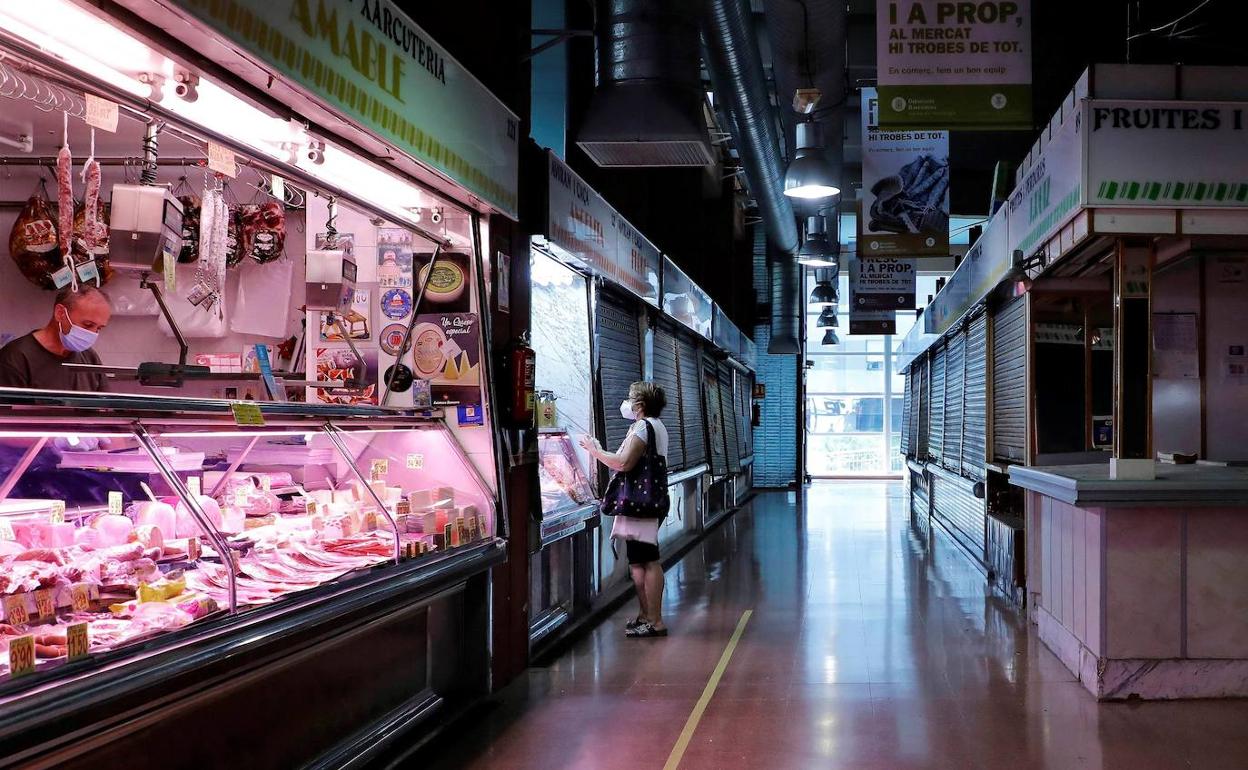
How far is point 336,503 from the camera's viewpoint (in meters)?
4.66

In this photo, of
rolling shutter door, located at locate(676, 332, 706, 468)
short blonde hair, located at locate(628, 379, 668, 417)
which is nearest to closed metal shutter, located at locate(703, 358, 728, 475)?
rolling shutter door, located at locate(676, 332, 706, 468)

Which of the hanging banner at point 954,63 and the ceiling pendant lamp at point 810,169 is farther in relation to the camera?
the ceiling pendant lamp at point 810,169

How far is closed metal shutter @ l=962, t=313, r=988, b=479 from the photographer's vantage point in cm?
962

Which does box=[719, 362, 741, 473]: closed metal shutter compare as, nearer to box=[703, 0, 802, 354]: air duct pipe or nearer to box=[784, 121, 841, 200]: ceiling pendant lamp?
box=[703, 0, 802, 354]: air duct pipe

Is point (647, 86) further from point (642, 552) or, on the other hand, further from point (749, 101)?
point (749, 101)

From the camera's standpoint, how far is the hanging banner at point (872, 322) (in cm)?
1810

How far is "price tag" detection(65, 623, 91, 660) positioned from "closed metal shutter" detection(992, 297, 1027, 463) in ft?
21.4

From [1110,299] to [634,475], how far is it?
384cm

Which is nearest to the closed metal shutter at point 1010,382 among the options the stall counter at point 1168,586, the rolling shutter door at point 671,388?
the stall counter at point 1168,586

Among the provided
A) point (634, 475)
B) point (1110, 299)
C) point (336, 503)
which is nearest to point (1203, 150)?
point (1110, 299)

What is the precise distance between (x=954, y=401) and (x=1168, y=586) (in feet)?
21.9

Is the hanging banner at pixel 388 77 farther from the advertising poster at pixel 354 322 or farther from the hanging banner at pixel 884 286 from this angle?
the hanging banner at pixel 884 286

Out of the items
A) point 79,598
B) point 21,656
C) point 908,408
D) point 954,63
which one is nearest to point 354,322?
point 79,598

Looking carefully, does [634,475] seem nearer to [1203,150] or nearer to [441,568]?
[441,568]
